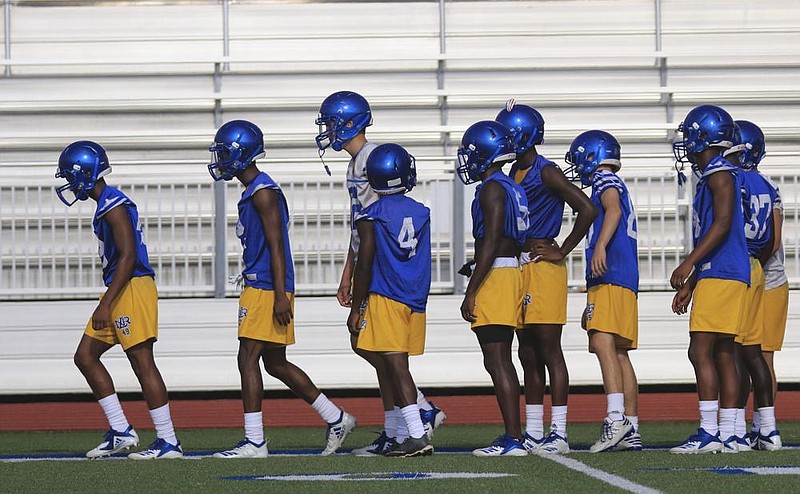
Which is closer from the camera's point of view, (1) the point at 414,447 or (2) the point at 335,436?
(1) the point at 414,447

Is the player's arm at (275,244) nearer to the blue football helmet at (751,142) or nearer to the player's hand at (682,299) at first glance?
the player's hand at (682,299)

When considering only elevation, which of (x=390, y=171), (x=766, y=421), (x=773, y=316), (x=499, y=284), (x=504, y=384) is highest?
(x=390, y=171)

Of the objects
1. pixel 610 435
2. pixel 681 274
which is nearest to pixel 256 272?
pixel 610 435

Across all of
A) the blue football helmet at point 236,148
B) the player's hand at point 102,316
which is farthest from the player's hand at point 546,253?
the player's hand at point 102,316

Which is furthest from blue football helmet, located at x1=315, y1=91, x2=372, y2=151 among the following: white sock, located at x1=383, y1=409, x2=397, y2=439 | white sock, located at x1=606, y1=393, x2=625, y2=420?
white sock, located at x1=606, y1=393, x2=625, y2=420

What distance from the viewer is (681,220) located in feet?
32.7

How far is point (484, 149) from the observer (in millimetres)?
6480

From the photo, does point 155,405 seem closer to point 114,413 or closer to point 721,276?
point 114,413

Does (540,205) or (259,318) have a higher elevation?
(540,205)

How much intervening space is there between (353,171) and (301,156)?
6.01 m

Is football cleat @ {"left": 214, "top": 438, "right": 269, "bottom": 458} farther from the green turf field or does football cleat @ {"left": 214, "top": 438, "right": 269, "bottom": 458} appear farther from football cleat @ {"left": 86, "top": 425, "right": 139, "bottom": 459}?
football cleat @ {"left": 86, "top": 425, "right": 139, "bottom": 459}

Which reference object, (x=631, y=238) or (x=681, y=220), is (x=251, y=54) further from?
(x=631, y=238)

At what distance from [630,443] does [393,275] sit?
4.79 feet

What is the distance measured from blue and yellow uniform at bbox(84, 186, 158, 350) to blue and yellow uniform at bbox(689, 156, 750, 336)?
8.52ft
